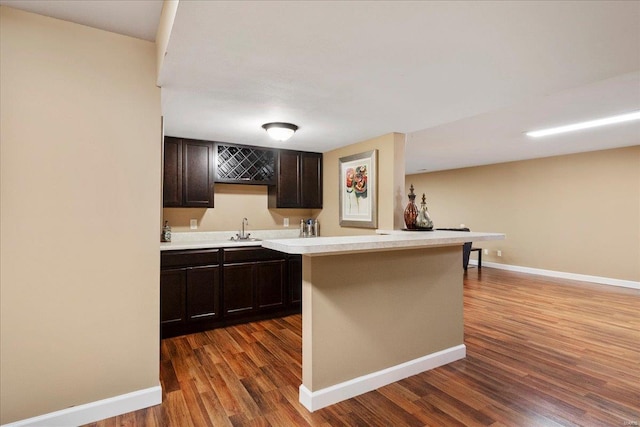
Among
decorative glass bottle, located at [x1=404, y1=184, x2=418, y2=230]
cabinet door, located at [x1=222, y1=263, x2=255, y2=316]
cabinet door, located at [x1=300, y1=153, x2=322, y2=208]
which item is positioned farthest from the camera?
cabinet door, located at [x1=300, y1=153, x2=322, y2=208]

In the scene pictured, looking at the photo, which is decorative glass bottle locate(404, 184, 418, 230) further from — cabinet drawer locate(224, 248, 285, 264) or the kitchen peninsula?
cabinet drawer locate(224, 248, 285, 264)

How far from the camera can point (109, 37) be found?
1.96 m

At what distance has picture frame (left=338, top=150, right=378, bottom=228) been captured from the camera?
12.2 feet

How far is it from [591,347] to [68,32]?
15.5 feet

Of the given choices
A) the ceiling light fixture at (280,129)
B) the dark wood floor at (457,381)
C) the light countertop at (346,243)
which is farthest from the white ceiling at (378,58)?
the dark wood floor at (457,381)

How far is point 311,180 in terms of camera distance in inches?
180

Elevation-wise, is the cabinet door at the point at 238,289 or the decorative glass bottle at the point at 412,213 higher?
the decorative glass bottle at the point at 412,213

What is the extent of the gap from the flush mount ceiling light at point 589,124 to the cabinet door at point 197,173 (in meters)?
4.06

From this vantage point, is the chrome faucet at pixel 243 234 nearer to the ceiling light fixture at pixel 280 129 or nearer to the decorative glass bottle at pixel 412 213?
the ceiling light fixture at pixel 280 129

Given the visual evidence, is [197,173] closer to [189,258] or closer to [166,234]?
[166,234]

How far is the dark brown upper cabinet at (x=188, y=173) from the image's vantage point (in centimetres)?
367

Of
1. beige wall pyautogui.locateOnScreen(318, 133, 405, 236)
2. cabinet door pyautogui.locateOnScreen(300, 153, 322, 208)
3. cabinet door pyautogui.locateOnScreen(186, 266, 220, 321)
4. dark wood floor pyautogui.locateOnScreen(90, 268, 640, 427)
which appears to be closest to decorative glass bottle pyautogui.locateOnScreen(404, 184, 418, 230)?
beige wall pyautogui.locateOnScreen(318, 133, 405, 236)

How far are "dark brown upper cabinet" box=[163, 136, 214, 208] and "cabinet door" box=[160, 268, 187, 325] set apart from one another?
0.83 meters

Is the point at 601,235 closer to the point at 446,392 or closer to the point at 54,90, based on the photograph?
the point at 446,392
